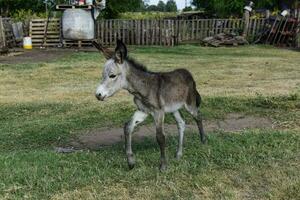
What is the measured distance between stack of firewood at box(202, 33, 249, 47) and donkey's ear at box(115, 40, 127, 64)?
69.7 ft

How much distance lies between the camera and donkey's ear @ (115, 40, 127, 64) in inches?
226

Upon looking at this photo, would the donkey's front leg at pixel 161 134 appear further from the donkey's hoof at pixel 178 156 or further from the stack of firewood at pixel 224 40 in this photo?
the stack of firewood at pixel 224 40

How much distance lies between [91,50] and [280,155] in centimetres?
1906

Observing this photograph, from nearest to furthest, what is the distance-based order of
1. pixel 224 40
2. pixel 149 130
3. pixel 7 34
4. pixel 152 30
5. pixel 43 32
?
pixel 149 130 → pixel 224 40 → pixel 7 34 → pixel 152 30 → pixel 43 32

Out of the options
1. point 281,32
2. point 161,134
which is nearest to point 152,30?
point 281,32

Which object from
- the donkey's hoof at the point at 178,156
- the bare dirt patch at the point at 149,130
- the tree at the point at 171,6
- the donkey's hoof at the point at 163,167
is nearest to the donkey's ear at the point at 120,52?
the donkey's hoof at the point at 163,167

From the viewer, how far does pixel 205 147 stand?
716 cm

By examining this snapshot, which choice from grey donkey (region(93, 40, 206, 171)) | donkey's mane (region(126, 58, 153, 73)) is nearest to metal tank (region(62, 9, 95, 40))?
grey donkey (region(93, 40, 206, 171))

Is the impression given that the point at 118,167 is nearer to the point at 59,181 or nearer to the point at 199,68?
the point at 59,181

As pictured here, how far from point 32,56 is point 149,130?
1511 cm

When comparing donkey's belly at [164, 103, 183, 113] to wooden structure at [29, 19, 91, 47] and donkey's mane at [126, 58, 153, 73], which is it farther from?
wooden structure at [29, 19, 91, 47]

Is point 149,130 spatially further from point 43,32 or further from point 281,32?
point 43,32

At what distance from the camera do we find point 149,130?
8719mm

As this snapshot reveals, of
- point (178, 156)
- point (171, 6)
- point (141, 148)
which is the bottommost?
point (171, 6)
